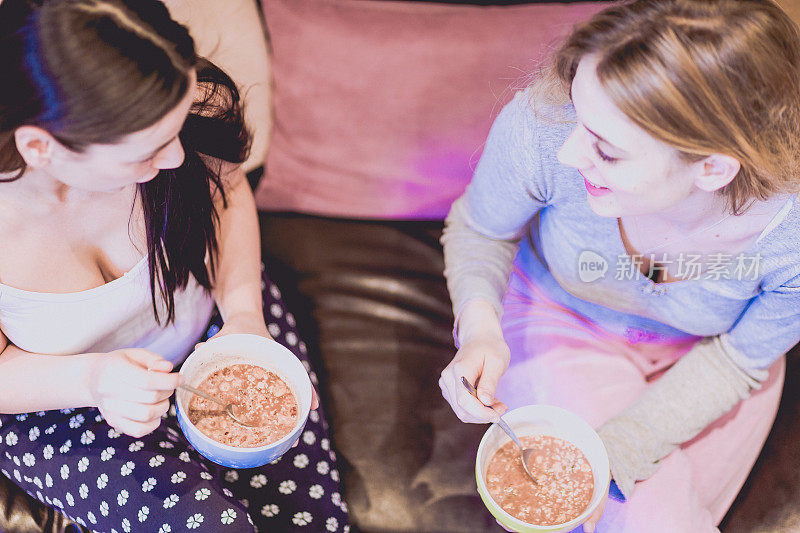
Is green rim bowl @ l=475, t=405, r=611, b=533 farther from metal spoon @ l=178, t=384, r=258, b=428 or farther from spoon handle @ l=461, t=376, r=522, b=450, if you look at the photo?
metal spoon @ l=178, t=384, r=258, b=428

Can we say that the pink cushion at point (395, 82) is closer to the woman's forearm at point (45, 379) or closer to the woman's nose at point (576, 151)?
the woman's nose at point (576, 151)

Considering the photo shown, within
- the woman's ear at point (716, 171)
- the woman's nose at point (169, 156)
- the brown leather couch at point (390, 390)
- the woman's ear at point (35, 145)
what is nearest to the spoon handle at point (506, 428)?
the brown leather couch at point (390, 390)

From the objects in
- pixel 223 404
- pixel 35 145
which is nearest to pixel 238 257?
pixel 223 404

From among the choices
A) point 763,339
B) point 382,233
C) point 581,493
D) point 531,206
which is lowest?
point 382,233

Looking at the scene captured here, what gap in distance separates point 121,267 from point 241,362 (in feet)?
0.86

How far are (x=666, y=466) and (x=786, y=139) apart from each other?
0.63 m

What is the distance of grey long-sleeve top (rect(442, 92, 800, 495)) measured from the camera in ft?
4.00

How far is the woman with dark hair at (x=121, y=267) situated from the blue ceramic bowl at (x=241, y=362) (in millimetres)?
57

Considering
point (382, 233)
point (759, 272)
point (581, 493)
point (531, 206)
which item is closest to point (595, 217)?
point (531, 206)

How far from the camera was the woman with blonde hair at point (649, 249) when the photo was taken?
95 centimetres

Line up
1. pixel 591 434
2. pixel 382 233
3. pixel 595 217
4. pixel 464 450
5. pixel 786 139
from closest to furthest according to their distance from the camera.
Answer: pixel 786 139 < pixel 591 434 < pixel 595 217 < pixel 464 450 < pixel 382 233

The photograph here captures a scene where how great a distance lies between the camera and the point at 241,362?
1.14m

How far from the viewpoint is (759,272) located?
1220mm

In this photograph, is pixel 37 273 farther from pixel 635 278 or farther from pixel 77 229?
pixel 635 278
